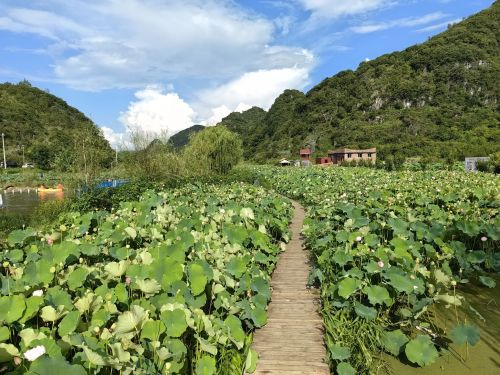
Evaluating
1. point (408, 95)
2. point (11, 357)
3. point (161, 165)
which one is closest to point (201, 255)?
point (11, 357)

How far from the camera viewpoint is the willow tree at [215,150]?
72.1ft

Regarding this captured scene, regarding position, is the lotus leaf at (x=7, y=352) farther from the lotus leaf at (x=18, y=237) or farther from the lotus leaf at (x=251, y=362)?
the lotus leaf at (x=18, y=237)

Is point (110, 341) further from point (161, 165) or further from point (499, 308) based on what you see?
point (161, 165)

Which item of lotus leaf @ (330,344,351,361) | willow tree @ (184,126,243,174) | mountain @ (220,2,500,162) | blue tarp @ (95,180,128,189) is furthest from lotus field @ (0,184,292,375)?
mountain @ (220,2,500,162)

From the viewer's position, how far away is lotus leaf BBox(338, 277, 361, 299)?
4.26 m

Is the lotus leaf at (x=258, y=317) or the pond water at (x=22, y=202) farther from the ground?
the lotus leaf at (x=258, y=317)

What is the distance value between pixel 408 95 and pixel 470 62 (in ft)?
39.7

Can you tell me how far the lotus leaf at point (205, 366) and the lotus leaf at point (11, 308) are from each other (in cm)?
134

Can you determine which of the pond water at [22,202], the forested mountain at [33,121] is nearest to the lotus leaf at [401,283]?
the pond water at [22,202]

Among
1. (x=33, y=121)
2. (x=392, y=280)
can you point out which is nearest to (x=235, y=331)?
(x=392, y=280)

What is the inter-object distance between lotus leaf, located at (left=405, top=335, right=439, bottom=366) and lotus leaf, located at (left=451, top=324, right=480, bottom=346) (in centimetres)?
25

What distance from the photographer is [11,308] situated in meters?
2.54

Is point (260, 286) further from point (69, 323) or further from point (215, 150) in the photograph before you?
point (215, 150)

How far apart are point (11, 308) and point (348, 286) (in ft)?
10.7
